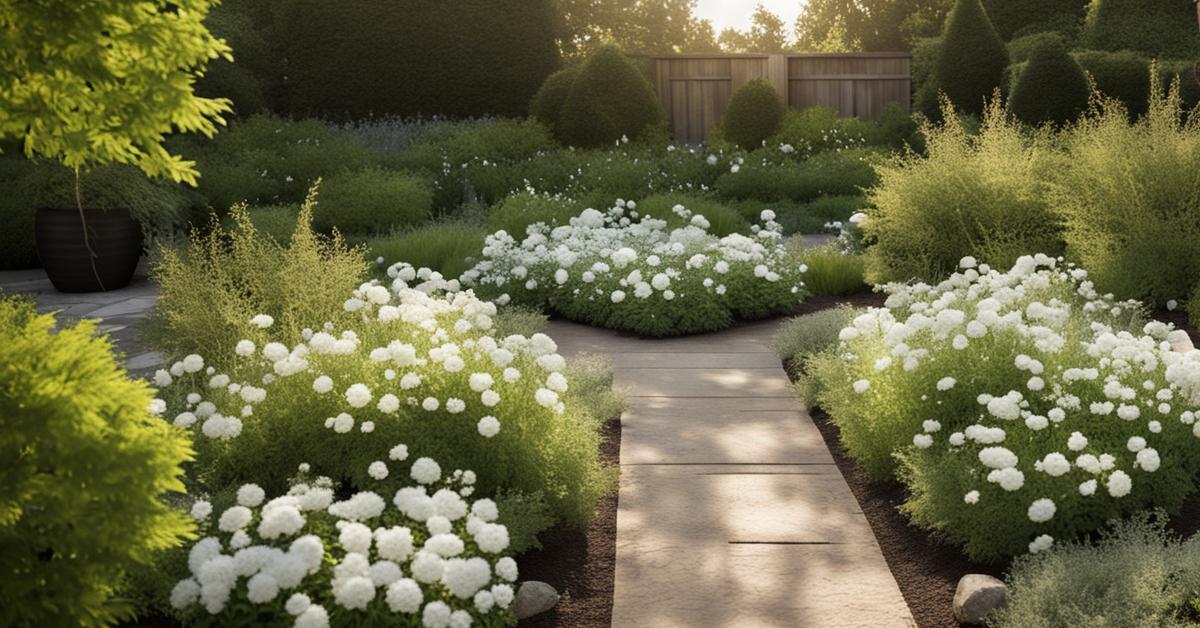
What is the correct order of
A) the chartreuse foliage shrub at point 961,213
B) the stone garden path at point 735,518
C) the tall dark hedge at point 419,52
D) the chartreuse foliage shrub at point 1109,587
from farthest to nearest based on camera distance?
the tall dark hedge at point 419,52, the chartreuse foliage shrub at point 961,213, the stone garden path at point 735,518, the chartreuse foliage shrub at point 1109,587

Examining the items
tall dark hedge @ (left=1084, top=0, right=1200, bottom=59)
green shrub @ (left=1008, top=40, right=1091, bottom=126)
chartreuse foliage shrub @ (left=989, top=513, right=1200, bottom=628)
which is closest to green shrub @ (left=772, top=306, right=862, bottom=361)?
chartreuse foliage shrub @ (left=989, top=513, right=1200, bottom=628)

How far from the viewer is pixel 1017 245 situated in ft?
23.6

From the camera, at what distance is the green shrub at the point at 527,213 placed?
927 centimetres

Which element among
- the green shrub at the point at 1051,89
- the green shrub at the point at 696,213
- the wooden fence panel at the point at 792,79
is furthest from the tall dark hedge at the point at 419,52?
the green shrub at the point at 696,213

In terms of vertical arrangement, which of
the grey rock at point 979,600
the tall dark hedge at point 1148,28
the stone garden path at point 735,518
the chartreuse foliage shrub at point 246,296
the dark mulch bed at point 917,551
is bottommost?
the dark mulch bed at point 917,551

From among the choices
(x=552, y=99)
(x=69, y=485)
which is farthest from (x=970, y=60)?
(x=69, y=485)

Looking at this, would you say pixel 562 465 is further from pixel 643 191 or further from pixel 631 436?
pixel 643 191

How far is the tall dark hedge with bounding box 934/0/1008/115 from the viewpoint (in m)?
15.6

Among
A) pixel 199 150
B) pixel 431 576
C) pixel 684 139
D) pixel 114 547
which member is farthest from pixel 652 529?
pixel 684 139

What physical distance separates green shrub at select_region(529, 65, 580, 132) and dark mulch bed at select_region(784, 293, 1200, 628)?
12.4m

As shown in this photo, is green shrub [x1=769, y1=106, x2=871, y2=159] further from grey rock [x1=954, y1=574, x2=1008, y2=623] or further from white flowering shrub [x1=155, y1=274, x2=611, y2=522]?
grey rock [x1=954, y1=574, x2=1008, y2=623]

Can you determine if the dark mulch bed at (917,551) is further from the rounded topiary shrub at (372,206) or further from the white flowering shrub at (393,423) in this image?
the rounded topiary shrub at (372,206)

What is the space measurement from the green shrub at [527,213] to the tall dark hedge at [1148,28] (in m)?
10.8

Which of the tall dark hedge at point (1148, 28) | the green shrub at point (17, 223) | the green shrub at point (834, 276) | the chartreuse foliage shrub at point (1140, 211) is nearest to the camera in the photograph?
the chartreuse foliage shrub at point (1140, 211)
